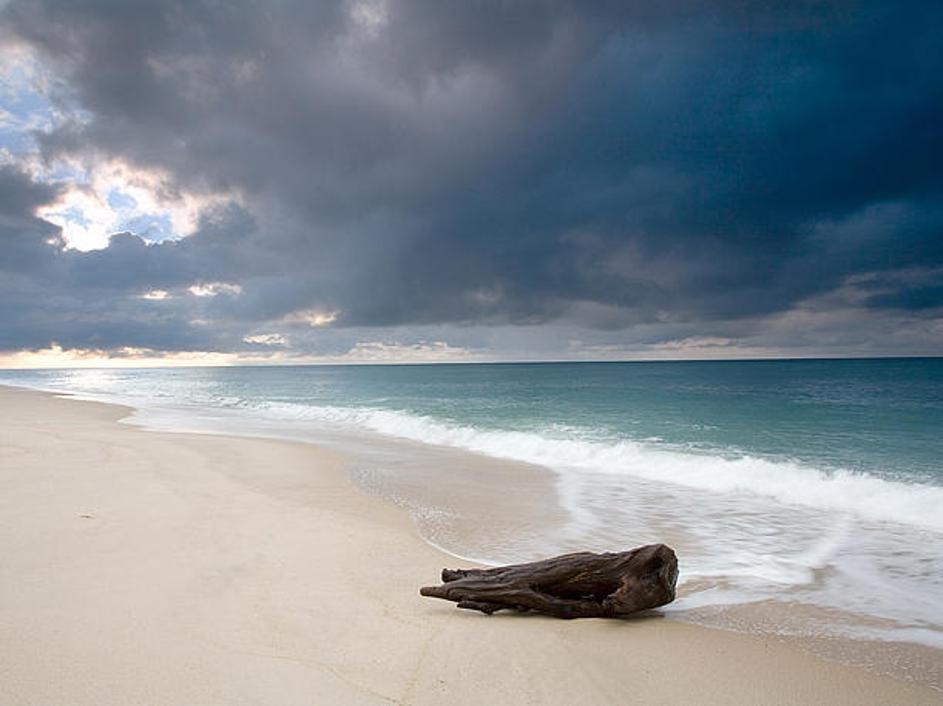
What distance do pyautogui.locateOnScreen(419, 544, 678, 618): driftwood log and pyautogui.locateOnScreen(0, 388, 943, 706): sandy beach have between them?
12 cm

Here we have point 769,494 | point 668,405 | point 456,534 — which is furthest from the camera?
point 668,405

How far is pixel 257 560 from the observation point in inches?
228

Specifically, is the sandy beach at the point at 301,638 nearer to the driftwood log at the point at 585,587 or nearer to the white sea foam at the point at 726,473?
the driftwood log at the point at 585,587

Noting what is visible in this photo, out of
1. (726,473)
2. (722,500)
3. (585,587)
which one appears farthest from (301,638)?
(726,473)

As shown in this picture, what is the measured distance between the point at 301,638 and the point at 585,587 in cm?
234

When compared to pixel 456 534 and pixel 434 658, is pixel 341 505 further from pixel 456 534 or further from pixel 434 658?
pixel 434 658

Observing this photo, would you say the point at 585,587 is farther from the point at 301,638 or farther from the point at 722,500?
the point at 722,500

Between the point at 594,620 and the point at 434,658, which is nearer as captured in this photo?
the point at 434,658

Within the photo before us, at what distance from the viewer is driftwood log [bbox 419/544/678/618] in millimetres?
4512

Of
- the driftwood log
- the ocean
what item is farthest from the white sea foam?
the driftwood log

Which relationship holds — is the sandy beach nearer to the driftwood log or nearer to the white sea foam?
the driftwood log

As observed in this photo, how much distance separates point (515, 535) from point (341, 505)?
9.93 feet

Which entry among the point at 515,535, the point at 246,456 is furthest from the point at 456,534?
the point at 246,456

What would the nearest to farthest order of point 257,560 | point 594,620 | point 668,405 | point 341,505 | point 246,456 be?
1. point 594,620
2. point 257,560
3. point 341,505
4. point 246,456
5. point 668,405
